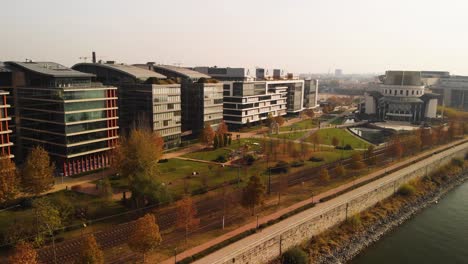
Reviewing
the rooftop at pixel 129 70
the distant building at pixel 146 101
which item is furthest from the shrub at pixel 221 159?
the rooftop at pixel 129 70

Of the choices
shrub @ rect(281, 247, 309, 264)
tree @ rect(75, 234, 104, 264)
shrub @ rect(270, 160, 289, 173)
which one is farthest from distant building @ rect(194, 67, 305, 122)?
tree @ rect(75, 234, 104, 264)

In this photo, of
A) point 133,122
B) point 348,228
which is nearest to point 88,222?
point 348,228

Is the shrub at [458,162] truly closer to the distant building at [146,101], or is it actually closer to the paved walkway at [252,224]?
the paved walkway at [252,224]

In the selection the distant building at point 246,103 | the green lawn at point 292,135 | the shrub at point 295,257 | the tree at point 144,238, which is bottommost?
the shrub at point 295,257

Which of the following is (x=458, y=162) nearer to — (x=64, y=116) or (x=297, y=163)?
(x=297, y=163)

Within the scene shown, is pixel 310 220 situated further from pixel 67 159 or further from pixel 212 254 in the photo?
pixel 67 159

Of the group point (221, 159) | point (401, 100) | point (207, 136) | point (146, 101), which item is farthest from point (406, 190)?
point (401, 100)
